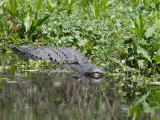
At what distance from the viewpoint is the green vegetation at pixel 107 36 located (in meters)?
5.51

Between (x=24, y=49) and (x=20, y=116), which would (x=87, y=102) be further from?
(x=24, y=49)

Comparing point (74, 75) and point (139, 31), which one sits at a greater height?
point (139, 31)

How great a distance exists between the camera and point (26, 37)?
8742 millimetres

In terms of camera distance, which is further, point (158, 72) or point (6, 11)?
point (6, 11)

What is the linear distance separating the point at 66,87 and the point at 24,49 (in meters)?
3.12

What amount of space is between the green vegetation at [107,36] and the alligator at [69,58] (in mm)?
195

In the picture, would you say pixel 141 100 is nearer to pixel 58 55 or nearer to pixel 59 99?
pixel 59 99

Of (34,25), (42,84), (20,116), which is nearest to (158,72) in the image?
(42,84)

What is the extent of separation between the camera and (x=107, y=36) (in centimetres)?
810

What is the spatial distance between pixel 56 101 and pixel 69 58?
9.01ft

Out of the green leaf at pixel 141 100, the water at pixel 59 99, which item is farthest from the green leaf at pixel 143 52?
the green leaf at pixel 141 100

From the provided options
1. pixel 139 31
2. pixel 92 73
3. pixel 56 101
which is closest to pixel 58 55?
pixel 92 73

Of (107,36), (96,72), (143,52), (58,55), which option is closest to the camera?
(143,52)

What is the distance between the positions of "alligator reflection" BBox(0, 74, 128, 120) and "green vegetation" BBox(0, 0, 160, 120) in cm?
27
